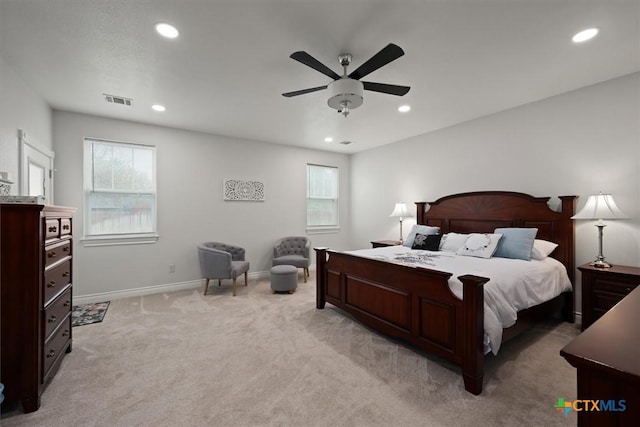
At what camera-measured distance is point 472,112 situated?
4016 millimetres

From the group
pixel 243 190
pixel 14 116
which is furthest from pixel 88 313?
pixel 243 190

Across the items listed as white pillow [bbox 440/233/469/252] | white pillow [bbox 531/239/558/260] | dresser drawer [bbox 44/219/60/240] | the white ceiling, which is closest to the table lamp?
white pillow [bbox 531/239/558/260]

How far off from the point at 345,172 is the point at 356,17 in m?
4.69

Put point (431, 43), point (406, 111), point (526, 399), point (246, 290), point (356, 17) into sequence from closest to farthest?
1. point (526, 399)
2. point (356, 17)
3. point (431, 43)
4. point (406, 111)
5. point (246, 290)

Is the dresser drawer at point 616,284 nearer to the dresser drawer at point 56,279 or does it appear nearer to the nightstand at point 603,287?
the nightstand at point 603,287

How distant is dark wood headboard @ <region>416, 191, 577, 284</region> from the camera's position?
131 inches

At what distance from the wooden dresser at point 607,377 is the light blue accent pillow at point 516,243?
105 inches

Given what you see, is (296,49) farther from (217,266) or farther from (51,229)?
(217,266)

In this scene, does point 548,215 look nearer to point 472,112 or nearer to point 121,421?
point 472,112

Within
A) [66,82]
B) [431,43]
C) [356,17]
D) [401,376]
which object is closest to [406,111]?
[431,43]

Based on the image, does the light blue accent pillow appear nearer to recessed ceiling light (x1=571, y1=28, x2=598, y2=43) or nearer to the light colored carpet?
the light colored carpet

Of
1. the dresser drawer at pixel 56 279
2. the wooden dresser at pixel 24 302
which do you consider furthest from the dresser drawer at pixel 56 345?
the dresser drawer at pixel 56 279

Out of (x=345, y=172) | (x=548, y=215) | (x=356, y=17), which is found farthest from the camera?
(x=345, y=172)

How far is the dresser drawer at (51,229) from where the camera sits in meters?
1.94
